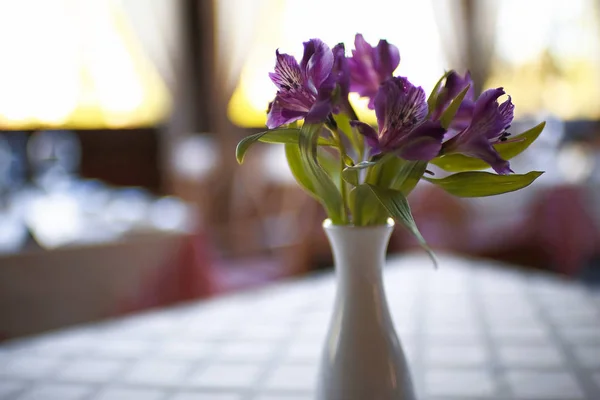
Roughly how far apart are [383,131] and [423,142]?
35 millimetres

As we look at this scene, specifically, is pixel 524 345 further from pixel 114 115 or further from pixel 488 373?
pixel 114 115

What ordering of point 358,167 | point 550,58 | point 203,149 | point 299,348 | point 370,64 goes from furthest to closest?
point 550,58
point 203,149
point 299,348
point 370,64
point 358,167

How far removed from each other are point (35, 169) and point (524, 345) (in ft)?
10.5

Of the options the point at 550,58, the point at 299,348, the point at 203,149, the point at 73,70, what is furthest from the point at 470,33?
the point at 299,348

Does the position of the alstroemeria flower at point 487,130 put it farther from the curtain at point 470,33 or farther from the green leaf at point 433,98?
the curtain at point 470,33

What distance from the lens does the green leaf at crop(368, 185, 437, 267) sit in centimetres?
47

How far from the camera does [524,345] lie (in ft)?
2.90

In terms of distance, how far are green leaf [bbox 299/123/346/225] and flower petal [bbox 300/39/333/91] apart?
0.12 ft

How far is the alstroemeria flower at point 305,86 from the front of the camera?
1.55 feet

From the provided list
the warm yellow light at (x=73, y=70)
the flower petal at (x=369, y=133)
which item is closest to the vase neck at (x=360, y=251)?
the flower petal at (x=369, y=133)

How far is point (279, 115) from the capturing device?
505mm

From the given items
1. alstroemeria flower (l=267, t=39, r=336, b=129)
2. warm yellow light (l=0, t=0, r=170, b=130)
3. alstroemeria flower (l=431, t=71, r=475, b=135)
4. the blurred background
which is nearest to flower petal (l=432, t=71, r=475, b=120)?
alstroemeria flower (l=431, t=71, r=475, b=135)

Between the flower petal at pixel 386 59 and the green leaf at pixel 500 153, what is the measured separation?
0.31 feet

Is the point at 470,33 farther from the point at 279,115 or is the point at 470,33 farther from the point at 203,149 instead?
the point at 279,115
